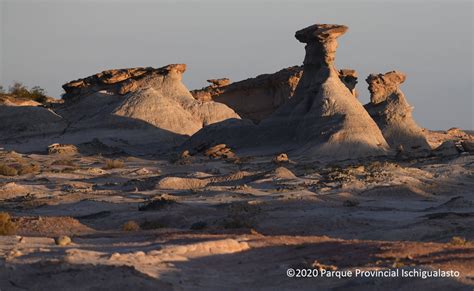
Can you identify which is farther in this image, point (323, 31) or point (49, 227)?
point (323, 31)

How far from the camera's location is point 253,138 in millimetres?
41375

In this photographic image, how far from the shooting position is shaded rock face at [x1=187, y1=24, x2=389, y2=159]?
121ft

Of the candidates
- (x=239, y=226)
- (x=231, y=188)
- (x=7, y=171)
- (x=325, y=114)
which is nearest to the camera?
(x=239, y=226)

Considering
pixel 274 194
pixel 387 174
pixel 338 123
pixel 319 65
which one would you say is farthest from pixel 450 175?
pixel 319 65

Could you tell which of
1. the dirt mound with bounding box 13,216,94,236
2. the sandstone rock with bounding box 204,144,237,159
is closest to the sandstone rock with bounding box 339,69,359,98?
the sandstone rock with bounding box 204,144,237,159

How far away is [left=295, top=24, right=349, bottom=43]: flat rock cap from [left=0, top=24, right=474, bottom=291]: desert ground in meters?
0.09

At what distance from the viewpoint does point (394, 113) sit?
42.6 m

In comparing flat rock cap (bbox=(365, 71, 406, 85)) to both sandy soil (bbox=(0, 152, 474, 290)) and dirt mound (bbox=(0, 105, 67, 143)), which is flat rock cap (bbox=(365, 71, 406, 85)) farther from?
dirt mound (bbox=(0, 105, 67, 143))

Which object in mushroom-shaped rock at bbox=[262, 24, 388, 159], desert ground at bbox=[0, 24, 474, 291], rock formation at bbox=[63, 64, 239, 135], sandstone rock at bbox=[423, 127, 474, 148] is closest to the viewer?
desert ground at bbox=[0, 24, 474, 291]

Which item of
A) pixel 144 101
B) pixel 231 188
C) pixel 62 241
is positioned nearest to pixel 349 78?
pixel 144 101

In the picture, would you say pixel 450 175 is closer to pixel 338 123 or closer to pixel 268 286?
pixel 338 123

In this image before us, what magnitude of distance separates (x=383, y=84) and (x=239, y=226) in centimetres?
2867

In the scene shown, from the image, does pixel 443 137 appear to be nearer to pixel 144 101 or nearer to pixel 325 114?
pixel 144 101

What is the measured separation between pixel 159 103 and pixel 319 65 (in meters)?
12.6
